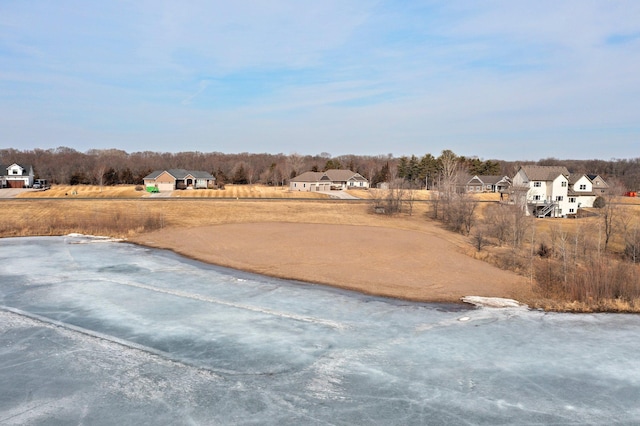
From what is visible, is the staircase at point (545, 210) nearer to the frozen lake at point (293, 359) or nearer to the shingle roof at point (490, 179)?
the shingle roof at point (490, 179)

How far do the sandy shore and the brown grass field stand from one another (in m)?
0.06

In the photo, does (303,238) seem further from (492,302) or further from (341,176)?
(341,176)

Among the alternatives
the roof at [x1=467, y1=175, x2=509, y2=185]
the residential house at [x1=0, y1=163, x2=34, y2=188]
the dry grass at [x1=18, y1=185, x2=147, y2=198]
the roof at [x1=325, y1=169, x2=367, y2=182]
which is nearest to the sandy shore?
the dry grass at [x1=18, y1=185, x2=147, y2=198]

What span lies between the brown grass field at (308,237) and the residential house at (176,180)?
74.8 feet

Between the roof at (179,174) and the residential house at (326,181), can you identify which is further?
the residential house at (326,181)

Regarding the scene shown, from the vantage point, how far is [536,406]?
11.0 m

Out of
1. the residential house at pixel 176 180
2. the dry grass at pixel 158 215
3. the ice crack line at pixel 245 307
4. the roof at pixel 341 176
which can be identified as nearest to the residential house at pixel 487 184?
the roof at pixel 341 176

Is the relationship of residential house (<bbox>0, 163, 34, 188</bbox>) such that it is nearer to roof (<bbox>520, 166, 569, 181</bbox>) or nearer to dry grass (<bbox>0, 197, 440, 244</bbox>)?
dry grass (<bbox>0, 197, 440, 244</bbox>)

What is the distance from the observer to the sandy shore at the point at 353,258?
917 inches

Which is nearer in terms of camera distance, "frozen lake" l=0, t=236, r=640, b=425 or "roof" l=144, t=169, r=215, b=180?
"frozen lake" l=0, t=236, r=640, b=425

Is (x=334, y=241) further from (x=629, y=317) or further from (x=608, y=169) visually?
(x=608, y=169)

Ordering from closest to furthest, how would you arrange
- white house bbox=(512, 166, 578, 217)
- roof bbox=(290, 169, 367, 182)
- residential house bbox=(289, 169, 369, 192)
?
1. white house bbox=(512, 166, 578, 217)
2. residential house bbox=(289, 169, 369, 192)
3. roof bbox=(290, 169, 367, 182)

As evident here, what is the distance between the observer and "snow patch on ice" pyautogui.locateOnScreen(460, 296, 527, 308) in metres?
20.0

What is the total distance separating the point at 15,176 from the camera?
8100 cm
